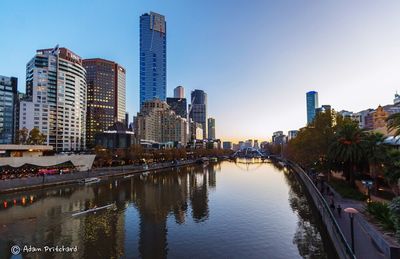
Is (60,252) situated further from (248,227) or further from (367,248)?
(367,248)

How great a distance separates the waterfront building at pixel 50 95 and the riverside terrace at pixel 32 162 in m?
90.9

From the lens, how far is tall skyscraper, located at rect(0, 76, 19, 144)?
7288 inches

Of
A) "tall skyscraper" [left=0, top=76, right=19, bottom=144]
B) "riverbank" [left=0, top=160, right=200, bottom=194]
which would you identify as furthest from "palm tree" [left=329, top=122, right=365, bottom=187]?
"tall skyscraper" [left=0, top=76, right=19, bottom=144]

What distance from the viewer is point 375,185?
45812mm

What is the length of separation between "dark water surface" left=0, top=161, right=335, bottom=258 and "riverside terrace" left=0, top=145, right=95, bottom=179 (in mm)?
14870

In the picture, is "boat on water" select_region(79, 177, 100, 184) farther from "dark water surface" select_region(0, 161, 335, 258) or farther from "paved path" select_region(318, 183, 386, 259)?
Answer: "paved path" select_region(318, 183, 386, 259)

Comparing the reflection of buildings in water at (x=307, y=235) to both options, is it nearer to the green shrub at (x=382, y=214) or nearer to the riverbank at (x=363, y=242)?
the riverbank at (x=363, y=242)

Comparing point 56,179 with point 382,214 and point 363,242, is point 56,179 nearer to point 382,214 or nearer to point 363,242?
point 363,242

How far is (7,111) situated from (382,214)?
213910 mm

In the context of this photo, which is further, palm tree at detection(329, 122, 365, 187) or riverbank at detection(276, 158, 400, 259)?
palm tree at detection(329, 122, 365, 187)

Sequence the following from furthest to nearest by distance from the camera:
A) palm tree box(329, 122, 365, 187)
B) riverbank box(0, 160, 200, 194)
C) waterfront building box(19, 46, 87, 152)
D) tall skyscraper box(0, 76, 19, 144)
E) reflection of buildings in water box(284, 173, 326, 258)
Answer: tall skyscraper box(0, 76, 19, 144)
waterfront building box(19, 46, 87, 152)
riverbank box(0, 160, 200, 194)
palm tree box(329, 122, 365, 187)
reflection of buildings in water box(284, 173, 326, 258)

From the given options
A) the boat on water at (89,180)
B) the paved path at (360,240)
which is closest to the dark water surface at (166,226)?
the paved path at (360,240)

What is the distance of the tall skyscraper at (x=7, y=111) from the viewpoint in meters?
185

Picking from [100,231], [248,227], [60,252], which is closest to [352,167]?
[248,227]
